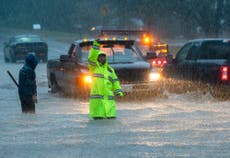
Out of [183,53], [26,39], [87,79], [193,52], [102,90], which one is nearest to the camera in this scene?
[102,90]

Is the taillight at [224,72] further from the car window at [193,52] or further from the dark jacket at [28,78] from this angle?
the dark jacket at [28,78]

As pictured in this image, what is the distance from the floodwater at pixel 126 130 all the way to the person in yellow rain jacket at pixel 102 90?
0.19 m

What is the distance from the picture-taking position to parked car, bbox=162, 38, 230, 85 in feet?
52.4

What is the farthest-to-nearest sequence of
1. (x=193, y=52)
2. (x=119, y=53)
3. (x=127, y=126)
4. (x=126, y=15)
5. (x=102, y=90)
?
1. (x=126, y=15)
2. (x=119, y=53)
3. (x=193, y=52)
4. (x=102, y=90)
5. (x=127, y=126)

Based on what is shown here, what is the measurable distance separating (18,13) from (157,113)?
74.9m

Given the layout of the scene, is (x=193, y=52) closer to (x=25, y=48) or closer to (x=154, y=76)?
(x=154, y=76)

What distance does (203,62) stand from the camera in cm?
1650

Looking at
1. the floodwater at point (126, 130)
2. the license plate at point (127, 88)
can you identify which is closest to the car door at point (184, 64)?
the floodwater at point (126, 130)

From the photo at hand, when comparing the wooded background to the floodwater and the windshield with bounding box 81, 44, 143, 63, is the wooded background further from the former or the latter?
the floodwater

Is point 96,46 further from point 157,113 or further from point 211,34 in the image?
point 211,34

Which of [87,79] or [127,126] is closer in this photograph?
[127,126]

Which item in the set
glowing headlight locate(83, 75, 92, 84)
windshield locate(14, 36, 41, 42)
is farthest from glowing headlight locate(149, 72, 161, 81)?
windshield locate(14, 36, 41, 42)

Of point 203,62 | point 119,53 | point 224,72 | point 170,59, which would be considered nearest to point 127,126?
point 224,72

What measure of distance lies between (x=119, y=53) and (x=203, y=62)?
2.15 m
